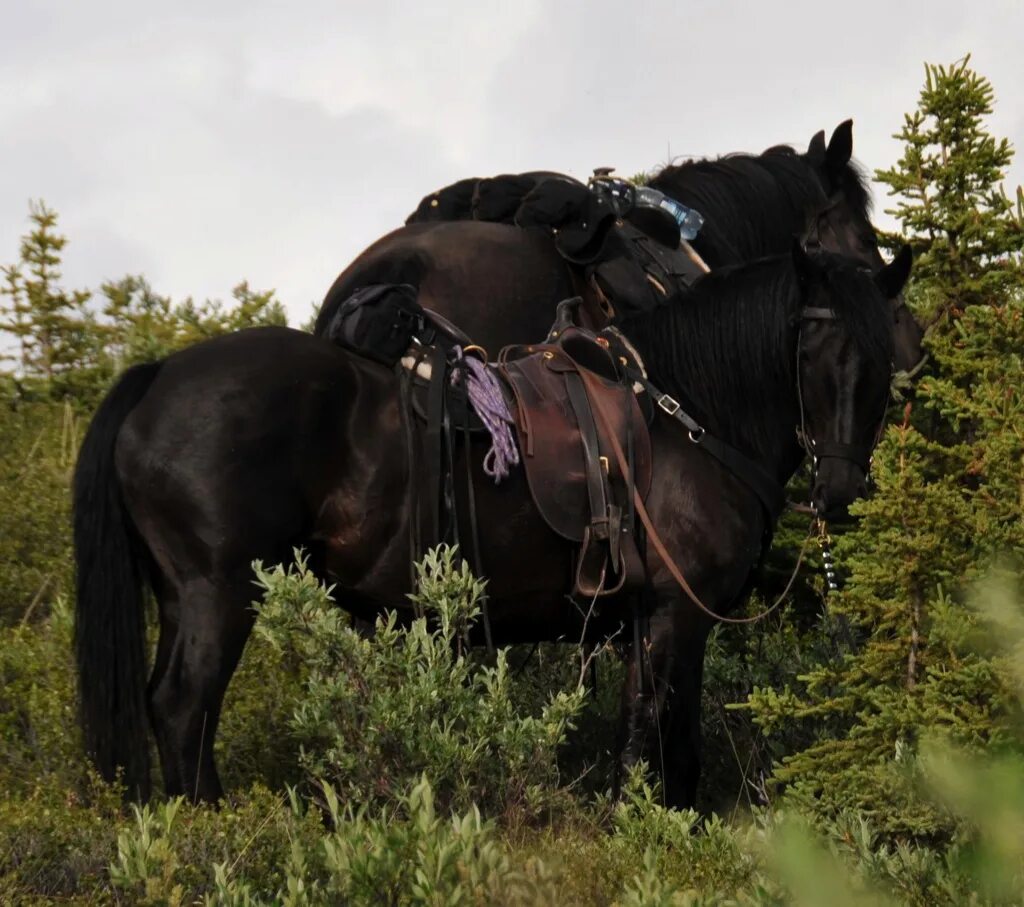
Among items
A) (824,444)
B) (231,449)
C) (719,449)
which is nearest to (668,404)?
(719,449)

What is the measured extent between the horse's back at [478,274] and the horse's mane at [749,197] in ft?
2.88

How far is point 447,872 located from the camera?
2764 mm

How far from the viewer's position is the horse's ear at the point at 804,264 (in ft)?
17.6

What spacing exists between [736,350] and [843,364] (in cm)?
44

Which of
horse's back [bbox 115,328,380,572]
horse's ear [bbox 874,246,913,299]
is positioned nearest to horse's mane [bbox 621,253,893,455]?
horse's ear [bbox 874,246,913,299]

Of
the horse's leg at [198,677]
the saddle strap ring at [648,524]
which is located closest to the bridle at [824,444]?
the saddle strap ring at [648,524]

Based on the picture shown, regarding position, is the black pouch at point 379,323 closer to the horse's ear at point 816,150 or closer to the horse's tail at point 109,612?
the horse's tail at point 109,612

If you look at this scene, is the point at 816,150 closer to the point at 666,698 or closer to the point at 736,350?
the point at 736,350

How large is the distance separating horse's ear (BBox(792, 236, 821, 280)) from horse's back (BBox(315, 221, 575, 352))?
47.7 inches

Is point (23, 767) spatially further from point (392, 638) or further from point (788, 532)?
point (788, 532)

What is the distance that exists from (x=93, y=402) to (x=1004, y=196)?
21.1ft

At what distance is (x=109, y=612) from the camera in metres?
4.84

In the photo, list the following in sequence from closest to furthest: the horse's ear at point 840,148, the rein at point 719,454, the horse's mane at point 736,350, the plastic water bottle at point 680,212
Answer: the rein at point 719,454 → the horse's mane at point 736,350 → the plastic water bottle at point 680,212 → the horse's ear at point 840,148

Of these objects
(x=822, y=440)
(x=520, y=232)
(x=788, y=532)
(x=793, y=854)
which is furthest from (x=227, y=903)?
(x=788, y=532)
